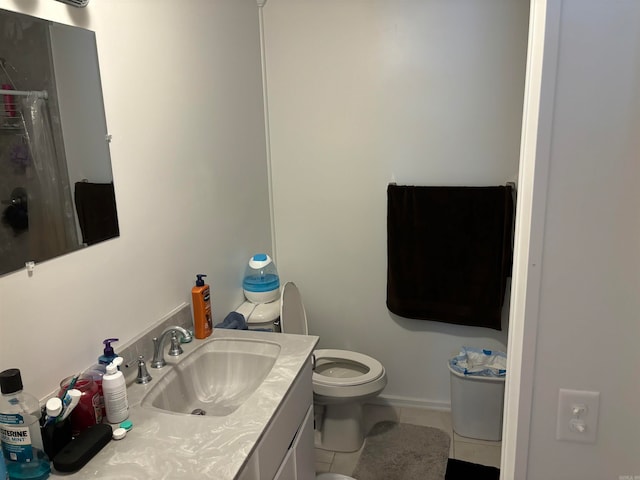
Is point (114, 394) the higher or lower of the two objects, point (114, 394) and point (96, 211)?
the lower

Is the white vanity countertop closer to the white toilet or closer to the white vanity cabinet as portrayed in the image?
the white vanity cabinet

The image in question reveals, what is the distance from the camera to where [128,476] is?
1064mm

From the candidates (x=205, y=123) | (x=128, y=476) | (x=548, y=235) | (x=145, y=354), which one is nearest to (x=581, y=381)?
(x=548, y=235)

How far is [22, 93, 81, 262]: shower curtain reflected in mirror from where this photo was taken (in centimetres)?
115

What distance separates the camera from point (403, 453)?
243 cm

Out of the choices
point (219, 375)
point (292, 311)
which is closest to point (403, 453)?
point (292, 311)

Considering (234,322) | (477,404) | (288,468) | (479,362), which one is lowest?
(477,404)

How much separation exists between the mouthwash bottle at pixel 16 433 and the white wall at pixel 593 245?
1.03 metres

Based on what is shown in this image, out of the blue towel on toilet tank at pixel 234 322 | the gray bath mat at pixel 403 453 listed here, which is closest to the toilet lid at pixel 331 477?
the gray bath mat at pixel 403 453

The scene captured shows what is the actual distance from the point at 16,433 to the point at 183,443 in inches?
13.9

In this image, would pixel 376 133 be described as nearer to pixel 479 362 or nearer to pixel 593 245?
pixel 479 362

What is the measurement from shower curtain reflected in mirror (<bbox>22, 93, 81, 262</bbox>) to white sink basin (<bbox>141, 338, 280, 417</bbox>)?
557mm

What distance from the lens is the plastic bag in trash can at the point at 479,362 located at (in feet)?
8.10

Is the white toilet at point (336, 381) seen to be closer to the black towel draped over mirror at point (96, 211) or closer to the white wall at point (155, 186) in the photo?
the white wall at point (155, 186)
